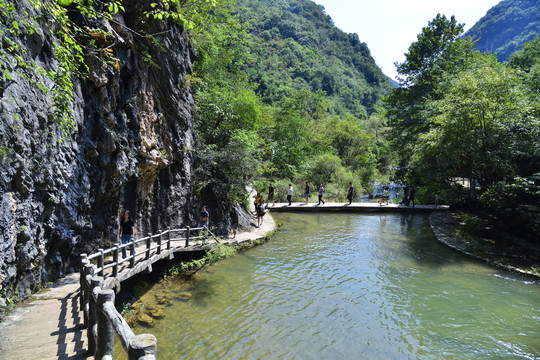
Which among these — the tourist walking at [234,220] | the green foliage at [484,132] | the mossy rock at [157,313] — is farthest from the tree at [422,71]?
the mossy rock at [157,313]

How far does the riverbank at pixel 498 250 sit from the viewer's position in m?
13.8

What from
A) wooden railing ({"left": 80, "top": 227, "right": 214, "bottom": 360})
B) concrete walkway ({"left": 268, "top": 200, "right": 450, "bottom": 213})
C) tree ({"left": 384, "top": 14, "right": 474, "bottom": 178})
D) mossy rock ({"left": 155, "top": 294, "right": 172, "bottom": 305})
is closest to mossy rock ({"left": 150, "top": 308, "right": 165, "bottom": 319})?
mossy rock ({"left": 155, "top": 294, "right": 172, "bottom": 305})

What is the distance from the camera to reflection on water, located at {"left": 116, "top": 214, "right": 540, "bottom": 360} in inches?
318

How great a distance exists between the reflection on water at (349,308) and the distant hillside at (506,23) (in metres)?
178

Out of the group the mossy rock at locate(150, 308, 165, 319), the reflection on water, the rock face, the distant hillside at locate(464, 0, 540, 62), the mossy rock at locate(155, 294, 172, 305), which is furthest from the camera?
the distant hillside at locate(464, 0, 540, 62)

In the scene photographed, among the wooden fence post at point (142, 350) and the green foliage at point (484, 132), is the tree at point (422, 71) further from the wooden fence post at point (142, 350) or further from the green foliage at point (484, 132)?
the wooden fence post at point (142, 350)

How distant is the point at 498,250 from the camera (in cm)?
1538

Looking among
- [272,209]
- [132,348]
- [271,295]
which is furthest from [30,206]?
[272,209]

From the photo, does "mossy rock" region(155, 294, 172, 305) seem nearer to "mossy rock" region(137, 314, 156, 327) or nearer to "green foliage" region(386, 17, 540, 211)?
"mossy rock" region(137, 314, 156, 327)

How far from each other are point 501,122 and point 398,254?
901 centimetres

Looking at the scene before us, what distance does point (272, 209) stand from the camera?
84.9 feet

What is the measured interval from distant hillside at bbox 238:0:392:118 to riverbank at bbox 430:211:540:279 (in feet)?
196

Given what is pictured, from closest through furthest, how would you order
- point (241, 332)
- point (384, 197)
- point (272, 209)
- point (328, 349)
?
point (328, 349)
point (241, 332)
point (272, 209)
point (384, 197)

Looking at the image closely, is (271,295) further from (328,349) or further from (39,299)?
(39,299)
